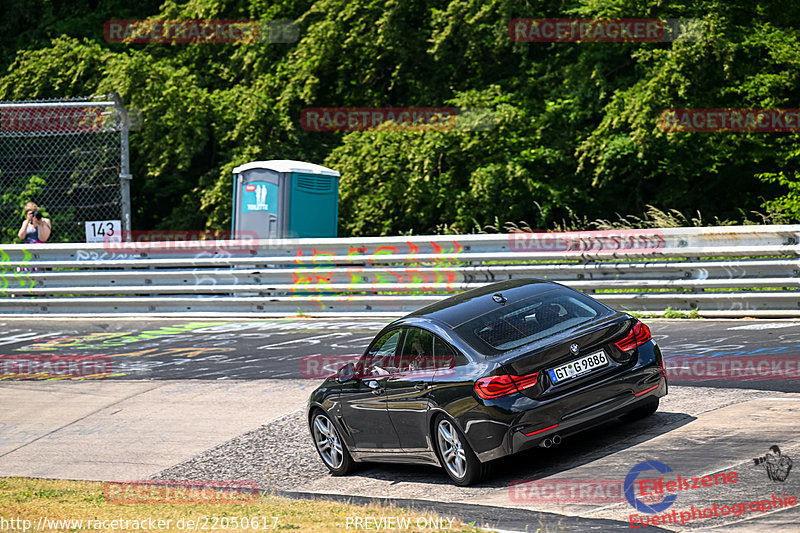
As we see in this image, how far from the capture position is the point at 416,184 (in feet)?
72.2

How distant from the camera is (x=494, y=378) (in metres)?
7.42

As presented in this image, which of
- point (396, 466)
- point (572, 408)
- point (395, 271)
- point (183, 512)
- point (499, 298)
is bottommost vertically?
point (396, 466)

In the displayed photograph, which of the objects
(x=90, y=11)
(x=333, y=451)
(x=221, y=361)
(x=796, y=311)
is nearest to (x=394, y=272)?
(x=221, y=361)

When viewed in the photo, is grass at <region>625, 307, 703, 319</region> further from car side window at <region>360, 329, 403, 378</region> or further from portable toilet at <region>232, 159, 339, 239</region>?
portable toilet at <region>232, 159, 339, 239</region>

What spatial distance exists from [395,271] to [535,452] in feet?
23.5

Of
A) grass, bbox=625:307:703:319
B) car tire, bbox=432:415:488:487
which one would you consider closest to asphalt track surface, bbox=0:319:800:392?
grass, bbox=625:307:703:319

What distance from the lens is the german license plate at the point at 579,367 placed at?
755cm

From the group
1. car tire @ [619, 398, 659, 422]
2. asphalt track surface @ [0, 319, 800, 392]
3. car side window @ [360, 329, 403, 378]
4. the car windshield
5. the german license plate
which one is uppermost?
the car windshield

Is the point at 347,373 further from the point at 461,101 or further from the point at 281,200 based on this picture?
the point at 461,101

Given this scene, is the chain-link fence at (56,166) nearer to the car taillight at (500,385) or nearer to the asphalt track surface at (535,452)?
the asphalt track surface at (535,452)

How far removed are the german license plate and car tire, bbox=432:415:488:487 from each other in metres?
0.79

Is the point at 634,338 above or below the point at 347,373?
above

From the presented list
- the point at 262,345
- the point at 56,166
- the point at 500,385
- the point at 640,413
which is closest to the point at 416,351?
the point at 500,385

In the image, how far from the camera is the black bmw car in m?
7.45
